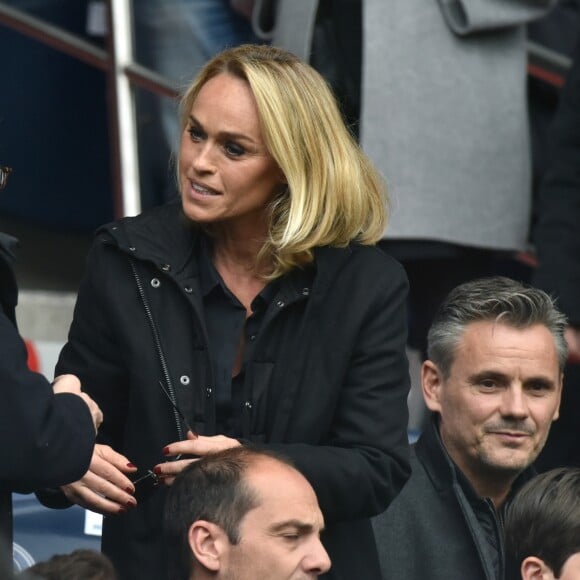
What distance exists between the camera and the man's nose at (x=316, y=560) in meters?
3.62

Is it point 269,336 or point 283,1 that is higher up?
point 283,1

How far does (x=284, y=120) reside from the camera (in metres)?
3.99

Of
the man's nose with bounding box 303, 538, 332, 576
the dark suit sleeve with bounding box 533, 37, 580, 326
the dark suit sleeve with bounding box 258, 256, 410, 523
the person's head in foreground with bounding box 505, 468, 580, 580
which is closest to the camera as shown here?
the man's nose with bounding box 303, 538, 332, 576

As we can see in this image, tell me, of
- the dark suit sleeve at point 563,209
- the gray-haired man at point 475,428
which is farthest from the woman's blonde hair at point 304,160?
the dark suit sleeve at point 563,209

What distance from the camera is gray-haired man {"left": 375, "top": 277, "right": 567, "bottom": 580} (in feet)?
14.6

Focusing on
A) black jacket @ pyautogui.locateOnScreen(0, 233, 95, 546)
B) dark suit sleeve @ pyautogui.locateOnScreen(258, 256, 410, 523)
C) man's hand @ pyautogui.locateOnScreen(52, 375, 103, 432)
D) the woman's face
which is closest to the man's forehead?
dark suit sleeve @ pyautogui.locateOnScreen(258, 256, 410, 523)

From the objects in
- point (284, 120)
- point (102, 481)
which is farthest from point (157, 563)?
point (284, 120)

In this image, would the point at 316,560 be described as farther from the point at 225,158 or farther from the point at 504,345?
the point at 504,345

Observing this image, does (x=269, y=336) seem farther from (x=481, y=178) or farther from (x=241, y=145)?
(x=481, y=178)

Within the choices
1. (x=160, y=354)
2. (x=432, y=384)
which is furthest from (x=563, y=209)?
(x=160, y=354)

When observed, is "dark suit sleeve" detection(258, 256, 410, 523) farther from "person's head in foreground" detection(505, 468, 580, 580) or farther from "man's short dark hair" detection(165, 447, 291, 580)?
"person's head in foreground" detection(505, 468, 580, 580)

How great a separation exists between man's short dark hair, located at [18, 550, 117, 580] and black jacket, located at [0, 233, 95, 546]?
0.15 m

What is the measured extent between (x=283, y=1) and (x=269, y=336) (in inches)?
78.4

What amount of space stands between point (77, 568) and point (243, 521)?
385mm
